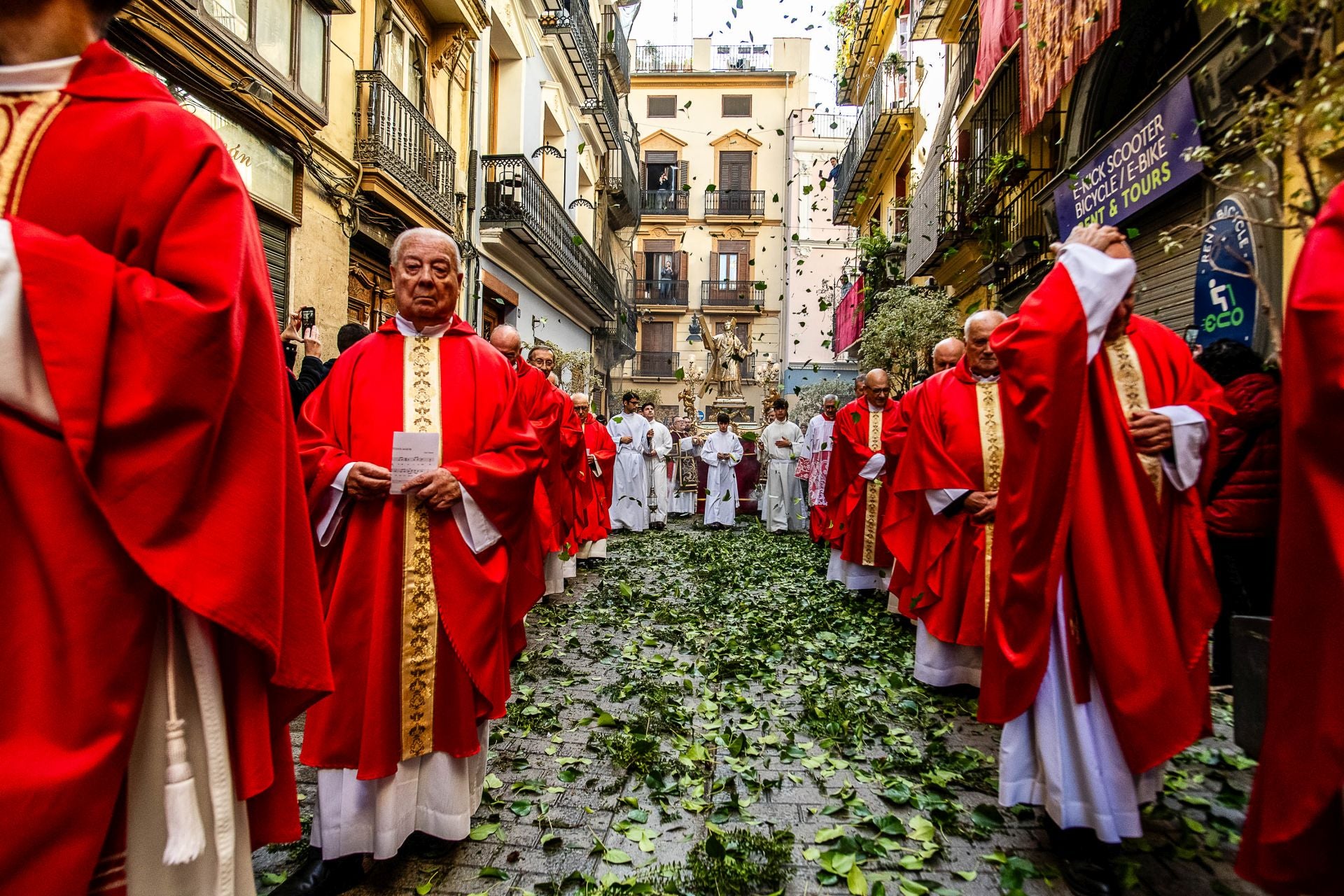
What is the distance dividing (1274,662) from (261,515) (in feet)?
6.74

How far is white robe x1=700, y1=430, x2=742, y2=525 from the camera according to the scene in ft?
50.6

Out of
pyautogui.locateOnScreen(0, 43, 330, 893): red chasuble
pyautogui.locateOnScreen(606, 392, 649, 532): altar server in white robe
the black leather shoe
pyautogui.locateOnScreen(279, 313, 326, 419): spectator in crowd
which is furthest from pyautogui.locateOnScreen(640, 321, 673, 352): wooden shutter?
pyautogui.locateOnScreen(0, 43, 330, 893): red chasuble

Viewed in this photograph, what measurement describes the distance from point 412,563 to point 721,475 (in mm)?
12977

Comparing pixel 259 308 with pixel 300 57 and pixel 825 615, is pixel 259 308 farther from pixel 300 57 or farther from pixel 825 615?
pixel 300 57

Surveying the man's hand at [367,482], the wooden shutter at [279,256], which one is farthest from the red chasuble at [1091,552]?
Answer: the wooden shutter at [279,256]

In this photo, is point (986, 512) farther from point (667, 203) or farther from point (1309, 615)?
point (667, 203)

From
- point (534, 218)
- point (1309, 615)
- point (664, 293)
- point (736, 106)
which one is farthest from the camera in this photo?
point (736, 106)

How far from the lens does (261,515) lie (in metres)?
1.53

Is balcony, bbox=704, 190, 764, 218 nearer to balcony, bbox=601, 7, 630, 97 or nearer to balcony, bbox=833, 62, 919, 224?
balcony, bbox=601, 7, 630, 97

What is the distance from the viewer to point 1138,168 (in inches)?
307

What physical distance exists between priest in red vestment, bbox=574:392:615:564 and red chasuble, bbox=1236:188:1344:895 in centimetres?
705

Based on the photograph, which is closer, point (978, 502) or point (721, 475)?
point (978, 502)

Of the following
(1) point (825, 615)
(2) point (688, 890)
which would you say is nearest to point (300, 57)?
(1) point (825, 615)

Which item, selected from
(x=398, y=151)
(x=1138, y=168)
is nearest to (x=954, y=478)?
(x=1138, y=168)
